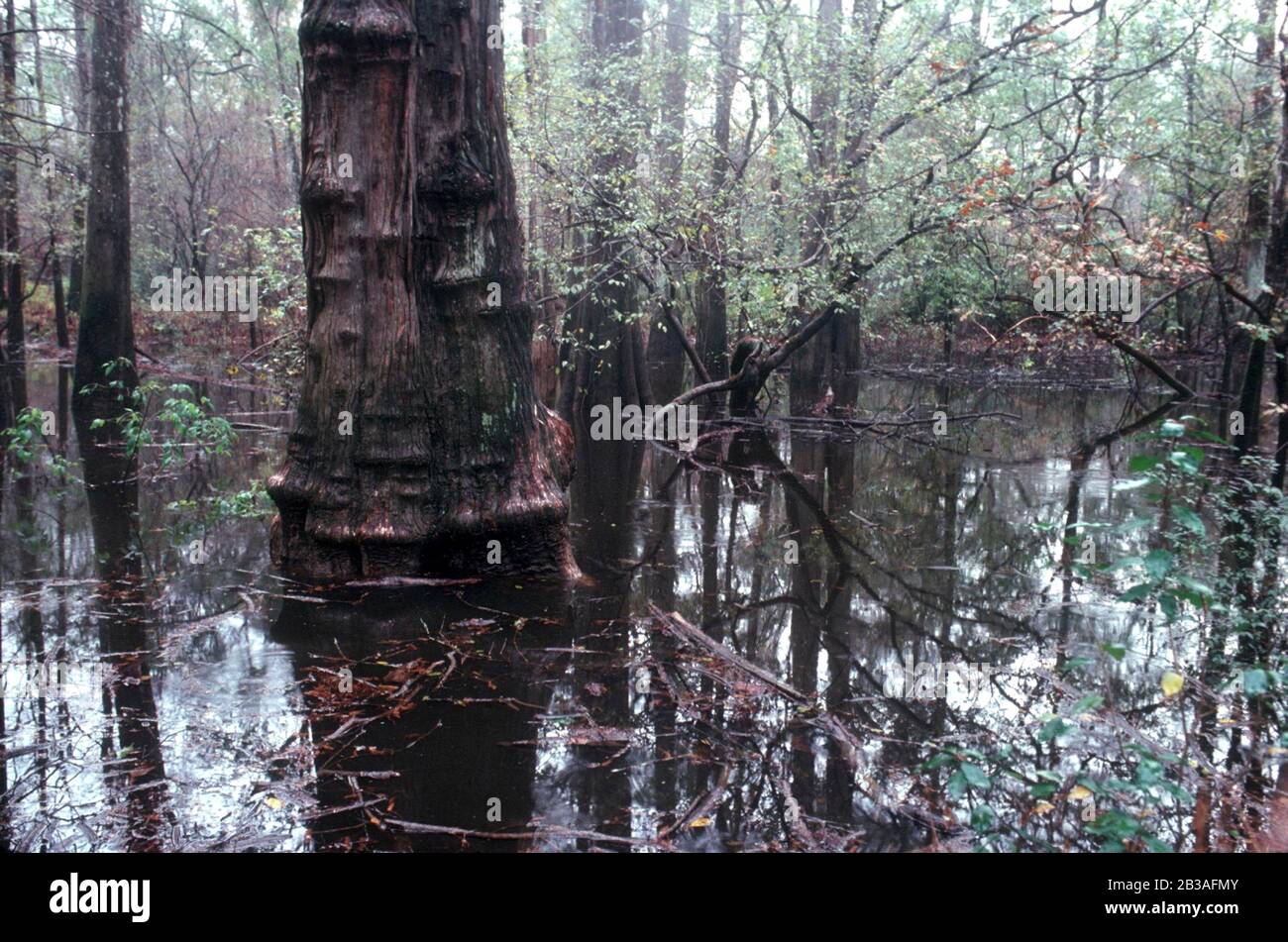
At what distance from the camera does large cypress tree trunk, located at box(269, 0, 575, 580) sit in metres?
5.82

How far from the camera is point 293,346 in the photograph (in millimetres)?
13781

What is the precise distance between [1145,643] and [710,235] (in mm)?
8084

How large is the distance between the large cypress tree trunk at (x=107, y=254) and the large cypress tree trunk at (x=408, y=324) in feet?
26.0

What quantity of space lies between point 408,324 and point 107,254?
945 cm

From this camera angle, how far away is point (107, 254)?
1334 cm

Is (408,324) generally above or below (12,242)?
below

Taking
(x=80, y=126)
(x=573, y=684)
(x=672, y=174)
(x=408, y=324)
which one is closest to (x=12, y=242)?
(x=80, y=126)

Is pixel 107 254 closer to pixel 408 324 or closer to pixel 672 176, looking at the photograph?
pixel 672 176

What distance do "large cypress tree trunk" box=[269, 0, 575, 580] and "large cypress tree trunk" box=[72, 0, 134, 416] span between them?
7937mm

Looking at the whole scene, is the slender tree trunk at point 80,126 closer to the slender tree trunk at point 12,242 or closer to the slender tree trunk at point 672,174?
the slender tree trunk at point 12,242

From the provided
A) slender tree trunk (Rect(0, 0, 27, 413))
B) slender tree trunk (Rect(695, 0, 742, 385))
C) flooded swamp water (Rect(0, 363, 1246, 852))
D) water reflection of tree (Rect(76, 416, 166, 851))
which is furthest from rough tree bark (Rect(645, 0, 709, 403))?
slender tree trunk (Rect(0, 0, 27, 413))

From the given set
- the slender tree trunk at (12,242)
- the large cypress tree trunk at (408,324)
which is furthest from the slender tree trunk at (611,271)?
the slender tree trunk at (12,242)

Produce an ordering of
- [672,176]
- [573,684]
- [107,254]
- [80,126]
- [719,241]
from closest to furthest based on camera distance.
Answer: [573,684], [719,241], [672,176], [107,254], [80,126]
